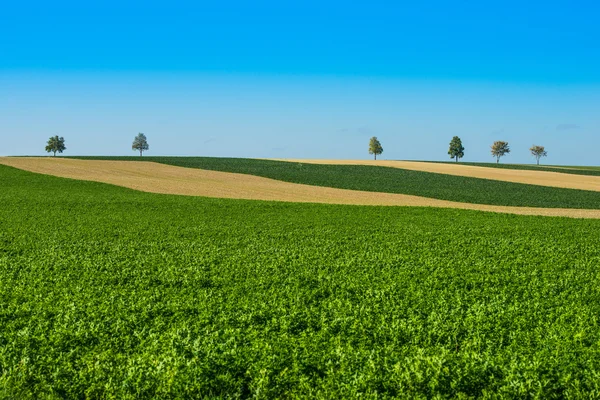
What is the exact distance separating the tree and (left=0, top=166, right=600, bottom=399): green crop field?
113053 mm

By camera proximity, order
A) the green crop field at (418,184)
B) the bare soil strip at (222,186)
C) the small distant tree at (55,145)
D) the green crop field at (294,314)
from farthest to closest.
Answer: the small distant tree at (55,145) → the green crop field at (418,184) → the bare soil strip at (222,186) → the green crop field at (294,314)

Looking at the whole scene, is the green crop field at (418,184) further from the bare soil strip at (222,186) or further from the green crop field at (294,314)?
the green crop field at (294,314)

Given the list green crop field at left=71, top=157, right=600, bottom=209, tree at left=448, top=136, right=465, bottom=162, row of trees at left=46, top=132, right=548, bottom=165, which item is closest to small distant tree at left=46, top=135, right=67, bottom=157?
row of trees at left=46, top=132, right=548, bottom=165

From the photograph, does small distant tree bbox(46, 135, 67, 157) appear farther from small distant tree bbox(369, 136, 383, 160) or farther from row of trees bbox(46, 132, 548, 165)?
small distant tree bbox(369, 136, 383, 160)

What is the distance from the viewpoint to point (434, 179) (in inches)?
2325

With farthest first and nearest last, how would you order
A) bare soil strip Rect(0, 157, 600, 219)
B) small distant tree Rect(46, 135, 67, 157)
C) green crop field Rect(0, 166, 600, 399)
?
small distant tree Rect(46, 135, 67, 157), bare soil strip Rect(0, 157, 600, 219), green crop field Rect(0, 166, 600, 399)

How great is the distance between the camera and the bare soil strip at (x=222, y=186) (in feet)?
128

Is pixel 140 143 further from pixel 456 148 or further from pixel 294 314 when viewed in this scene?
pixel 294 314

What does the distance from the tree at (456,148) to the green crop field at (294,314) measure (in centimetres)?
11305

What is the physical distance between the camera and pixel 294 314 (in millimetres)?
10078

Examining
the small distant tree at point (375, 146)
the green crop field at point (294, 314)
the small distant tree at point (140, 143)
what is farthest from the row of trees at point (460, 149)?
the green crop field at point (294, 314)

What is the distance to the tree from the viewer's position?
428 ft

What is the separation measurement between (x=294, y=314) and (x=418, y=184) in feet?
151

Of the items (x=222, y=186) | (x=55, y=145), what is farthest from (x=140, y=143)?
(x=222, y=186)
